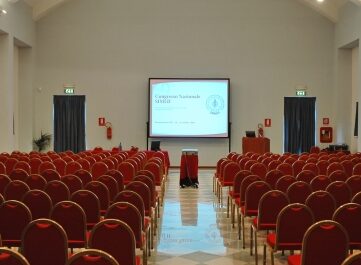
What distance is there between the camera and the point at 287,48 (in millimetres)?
22375

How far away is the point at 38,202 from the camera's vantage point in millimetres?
6238

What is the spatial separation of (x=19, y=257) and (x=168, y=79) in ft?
61.8

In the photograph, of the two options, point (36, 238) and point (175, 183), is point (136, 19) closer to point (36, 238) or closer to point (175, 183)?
point (175, 183)

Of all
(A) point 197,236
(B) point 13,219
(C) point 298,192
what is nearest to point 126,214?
(B) point 13,219

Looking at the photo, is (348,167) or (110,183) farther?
(348,167)

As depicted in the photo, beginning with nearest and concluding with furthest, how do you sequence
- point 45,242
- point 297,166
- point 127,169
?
point 45,242 → point 127,169 → point 297,166

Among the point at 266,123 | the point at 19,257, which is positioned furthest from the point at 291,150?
the point at 19,257

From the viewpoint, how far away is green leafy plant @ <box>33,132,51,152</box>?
2216cm

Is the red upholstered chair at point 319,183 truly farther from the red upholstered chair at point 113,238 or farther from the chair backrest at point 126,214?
the red upholstered chair at point 113,238

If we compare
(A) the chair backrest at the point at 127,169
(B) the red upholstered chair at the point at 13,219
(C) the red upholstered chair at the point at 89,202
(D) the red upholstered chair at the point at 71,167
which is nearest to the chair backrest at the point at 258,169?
(A) the chair backrest at the point at 127,169

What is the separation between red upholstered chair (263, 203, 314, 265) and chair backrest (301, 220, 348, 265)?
95 cm

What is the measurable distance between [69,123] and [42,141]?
Answer: 1305mm

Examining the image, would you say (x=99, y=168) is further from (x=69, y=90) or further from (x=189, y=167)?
(x=69, y=90)

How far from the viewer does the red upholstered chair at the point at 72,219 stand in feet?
18.0
